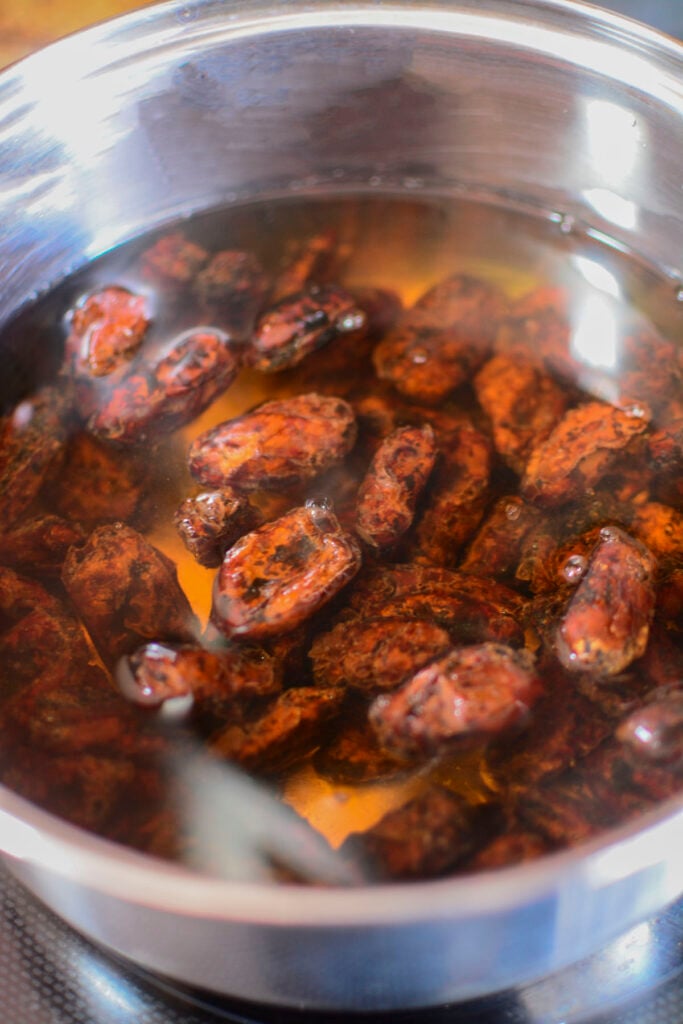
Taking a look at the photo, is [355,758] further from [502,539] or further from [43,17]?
[43,17]

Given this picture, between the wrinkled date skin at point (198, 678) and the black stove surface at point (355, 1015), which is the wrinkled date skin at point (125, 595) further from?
the black stove surface at point (355, 1015)

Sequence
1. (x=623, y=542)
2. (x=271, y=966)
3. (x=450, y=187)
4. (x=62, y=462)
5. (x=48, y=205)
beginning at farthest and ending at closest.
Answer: (x=450, y=187)
(x=48, y=205)
(x=62, y=462)
(x=623, y=542)
(x=271, y=966)

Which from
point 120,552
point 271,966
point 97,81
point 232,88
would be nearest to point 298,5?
point 232,88

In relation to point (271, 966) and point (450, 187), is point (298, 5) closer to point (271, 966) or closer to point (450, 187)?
point (450, 187)

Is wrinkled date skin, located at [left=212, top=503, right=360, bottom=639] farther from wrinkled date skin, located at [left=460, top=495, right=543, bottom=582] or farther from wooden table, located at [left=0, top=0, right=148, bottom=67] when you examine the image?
wooden table, located at [left=0, top=0, right=148, bottom=67]

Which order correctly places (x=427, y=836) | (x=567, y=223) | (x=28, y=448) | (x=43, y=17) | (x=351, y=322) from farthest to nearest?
(x=43, y=17) < (x=567, y=223) < (x=351, y=322) < (x=28, y=448) < (x=427, y=836)

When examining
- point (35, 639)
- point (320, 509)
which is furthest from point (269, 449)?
point (35, 639)
